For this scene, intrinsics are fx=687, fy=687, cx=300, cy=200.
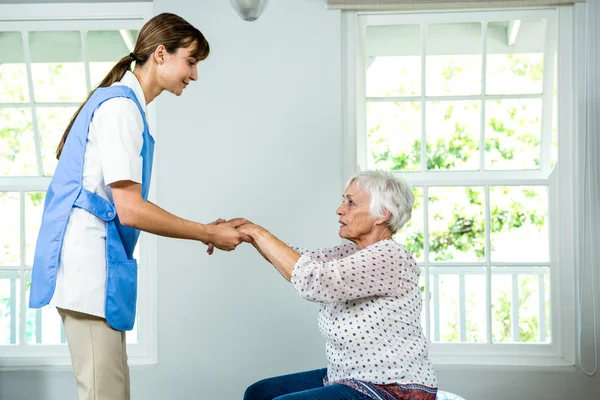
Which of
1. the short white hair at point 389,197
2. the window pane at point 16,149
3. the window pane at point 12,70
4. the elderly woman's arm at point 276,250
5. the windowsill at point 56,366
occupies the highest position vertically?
the window pane at point 12,70

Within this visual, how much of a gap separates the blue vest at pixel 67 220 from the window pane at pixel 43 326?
7.25 ft

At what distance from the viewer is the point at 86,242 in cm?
214

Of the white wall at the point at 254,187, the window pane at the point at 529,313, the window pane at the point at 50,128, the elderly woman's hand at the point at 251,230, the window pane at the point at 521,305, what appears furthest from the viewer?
the window pane at the point at 529,313

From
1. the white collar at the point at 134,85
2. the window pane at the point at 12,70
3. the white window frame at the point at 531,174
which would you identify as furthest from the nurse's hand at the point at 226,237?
the window pane at the point at 12,70

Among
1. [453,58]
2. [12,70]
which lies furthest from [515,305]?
[12,70]

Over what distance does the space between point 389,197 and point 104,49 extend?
229 cm

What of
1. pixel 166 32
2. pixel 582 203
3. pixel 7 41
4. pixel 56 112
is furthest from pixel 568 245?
pixel 7 41

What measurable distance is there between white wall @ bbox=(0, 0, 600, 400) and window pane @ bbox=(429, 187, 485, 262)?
47.6 inches

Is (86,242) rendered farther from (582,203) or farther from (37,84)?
(582,203)

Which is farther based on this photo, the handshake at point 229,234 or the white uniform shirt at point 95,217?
the handshake at point 229,234

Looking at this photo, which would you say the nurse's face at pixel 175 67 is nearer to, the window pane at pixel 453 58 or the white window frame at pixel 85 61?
the white window frame at pixel 85 61

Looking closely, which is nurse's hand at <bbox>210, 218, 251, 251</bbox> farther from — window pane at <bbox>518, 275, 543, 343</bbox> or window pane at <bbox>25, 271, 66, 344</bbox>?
window pane at <bbox>518, 275, 543, 343</bbox>

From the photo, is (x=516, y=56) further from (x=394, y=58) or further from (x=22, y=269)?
(x=22, y=269)

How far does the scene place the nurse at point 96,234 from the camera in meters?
2.12
